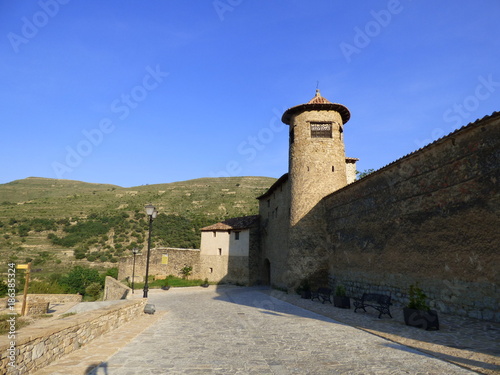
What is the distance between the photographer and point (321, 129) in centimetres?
1852

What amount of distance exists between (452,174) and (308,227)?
29.7 feet

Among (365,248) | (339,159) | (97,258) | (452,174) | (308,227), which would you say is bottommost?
(97,258)

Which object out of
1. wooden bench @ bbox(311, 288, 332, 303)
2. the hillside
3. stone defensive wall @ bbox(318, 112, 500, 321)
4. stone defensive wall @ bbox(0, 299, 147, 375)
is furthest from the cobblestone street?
the hillside

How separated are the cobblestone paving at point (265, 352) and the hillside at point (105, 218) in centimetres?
3432

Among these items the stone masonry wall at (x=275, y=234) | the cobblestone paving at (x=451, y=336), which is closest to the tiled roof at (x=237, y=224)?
the stone masonry wall at (x=275, y=234)

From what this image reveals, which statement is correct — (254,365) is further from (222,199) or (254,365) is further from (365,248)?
(222,199)

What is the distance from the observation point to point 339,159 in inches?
722

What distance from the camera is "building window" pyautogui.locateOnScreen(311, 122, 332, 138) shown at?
1845cm

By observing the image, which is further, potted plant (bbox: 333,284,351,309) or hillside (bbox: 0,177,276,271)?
hillside (bbox: 0,177,276,271)

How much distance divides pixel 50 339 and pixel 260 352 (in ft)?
12.6

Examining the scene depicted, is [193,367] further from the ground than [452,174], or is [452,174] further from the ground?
[452,174]

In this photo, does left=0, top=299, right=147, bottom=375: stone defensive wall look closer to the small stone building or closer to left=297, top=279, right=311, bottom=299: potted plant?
left=297, top=279, right=311, bottom=299: potted plant

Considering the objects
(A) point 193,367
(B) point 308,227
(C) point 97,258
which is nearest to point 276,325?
(A) point 193,367

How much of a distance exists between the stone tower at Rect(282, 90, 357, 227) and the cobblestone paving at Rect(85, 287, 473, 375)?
360 inches
